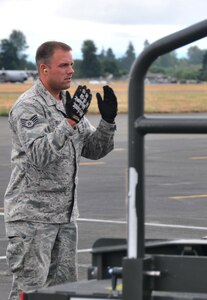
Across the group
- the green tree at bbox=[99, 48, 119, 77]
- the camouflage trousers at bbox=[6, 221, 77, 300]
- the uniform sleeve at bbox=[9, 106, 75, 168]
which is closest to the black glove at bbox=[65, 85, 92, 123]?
the uniform sleeve at bbox=[9, 106, 75, 168]

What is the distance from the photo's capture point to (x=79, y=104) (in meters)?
5.54

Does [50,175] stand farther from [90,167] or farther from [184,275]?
[90,167]

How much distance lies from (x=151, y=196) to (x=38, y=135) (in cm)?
999

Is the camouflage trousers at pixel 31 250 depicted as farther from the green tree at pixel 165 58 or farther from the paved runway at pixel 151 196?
the paved runway at pixel 151 196

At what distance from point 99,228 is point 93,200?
2.88m

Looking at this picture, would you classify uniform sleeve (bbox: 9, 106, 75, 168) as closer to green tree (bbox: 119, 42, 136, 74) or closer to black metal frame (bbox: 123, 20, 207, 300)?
green tree (bbox: 119, 42, 136, 74)

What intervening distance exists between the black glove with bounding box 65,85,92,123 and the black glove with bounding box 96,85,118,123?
77 mm

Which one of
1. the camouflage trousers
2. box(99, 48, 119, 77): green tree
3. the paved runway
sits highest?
box(99, 48, 119, 77): green tree

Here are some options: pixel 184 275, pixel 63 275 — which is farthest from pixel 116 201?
pixel 184 275

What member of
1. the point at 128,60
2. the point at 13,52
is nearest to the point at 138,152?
the point at 128,60

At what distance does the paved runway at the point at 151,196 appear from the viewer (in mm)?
11953

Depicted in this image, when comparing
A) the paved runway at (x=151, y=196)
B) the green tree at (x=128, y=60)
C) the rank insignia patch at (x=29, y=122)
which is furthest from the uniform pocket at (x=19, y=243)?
the paved runway at (x=151, y=196)

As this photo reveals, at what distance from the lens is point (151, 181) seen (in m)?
17.7

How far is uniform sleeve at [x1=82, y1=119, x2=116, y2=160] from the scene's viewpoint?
6099 millimetres
